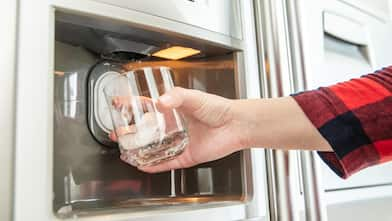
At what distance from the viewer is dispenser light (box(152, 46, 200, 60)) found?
2.38 feet

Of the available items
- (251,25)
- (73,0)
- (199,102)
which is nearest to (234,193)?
(199,102)

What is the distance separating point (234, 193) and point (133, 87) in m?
0.24

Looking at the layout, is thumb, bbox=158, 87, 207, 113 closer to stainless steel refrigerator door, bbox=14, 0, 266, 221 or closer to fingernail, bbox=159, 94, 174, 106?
fingernail, bbox=159, 94, 174, 106

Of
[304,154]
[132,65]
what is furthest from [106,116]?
[304,154]

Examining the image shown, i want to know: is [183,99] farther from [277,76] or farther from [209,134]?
[277,76]

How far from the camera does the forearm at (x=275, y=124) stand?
694 millimetres

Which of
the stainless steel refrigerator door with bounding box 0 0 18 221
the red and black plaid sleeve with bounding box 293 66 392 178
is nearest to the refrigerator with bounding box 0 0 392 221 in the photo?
the stainless steel refrigerator door with bounding box 0 0 18 221

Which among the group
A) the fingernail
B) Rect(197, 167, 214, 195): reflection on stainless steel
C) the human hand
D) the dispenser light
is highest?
the dispenser light

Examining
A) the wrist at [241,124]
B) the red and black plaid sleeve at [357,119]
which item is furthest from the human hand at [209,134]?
the red and black plaid sleeve at [357,119]

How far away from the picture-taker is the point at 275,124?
71 centimetres

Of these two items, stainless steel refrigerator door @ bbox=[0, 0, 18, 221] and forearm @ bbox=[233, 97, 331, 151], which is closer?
stainless steel refrigerator door @ bbox=[0, 0, 18, 221]

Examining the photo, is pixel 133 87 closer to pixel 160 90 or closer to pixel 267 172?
pixel 160 90

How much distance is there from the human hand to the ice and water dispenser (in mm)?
44

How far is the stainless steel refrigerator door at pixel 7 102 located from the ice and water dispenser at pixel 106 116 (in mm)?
72
